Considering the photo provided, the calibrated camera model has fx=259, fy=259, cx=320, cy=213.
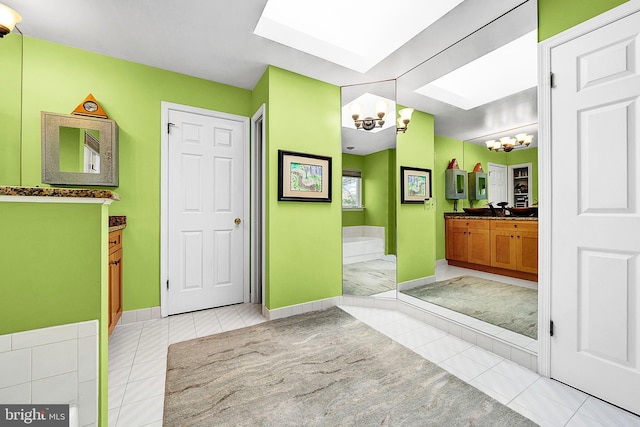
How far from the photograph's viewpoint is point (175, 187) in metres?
2.81

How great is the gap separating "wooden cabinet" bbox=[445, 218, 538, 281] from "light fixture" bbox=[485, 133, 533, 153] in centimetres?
62

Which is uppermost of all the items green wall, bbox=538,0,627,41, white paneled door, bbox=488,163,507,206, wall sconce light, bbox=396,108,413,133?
green wall, bbox=538,0,627,41

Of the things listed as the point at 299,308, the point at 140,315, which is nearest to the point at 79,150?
the point at 140,315

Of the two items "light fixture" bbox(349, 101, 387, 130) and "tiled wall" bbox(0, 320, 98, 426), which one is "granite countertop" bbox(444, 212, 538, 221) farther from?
"tiled wall" bbox(0, 320, 98, 426)

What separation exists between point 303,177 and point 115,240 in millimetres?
1805

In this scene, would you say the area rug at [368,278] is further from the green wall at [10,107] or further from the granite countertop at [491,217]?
the green wall at [10,107]

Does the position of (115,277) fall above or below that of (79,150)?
below

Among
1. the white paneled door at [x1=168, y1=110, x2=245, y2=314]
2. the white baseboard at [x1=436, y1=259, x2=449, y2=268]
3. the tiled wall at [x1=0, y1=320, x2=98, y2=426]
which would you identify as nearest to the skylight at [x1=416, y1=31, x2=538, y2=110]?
the white baseboard at [x1=436, y1=259, x2=449, y2=268]

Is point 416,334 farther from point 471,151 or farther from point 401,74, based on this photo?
point 401,74

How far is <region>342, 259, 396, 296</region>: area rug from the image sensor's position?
3.00 meters

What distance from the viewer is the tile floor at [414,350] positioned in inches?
55.0

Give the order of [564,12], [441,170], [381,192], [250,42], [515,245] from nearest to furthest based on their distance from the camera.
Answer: [564,12]
[250,42]
[515,245]
[441,170]
[381,192]

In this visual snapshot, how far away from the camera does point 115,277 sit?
2.24 m

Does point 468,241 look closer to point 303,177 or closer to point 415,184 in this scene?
point 415,184
